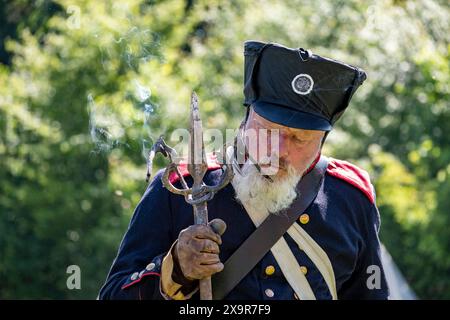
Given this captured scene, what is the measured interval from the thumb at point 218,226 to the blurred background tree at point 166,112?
352 cm

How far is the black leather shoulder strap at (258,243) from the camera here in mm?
4168

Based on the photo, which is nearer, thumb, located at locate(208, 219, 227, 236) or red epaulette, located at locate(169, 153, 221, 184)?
thumb, located at locate(208, 219, 227, 236)

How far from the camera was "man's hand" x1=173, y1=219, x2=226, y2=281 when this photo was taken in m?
3.86

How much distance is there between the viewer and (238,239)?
4.28 meters

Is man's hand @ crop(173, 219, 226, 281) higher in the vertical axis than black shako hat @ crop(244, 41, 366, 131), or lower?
lower

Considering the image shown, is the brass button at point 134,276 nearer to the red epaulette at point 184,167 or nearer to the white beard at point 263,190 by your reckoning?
the red epaulette at point 184,167

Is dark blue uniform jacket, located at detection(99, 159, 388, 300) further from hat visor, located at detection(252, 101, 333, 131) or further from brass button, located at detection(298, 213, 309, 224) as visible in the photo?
hat visor, located at detection(252, 101, 333, 131)

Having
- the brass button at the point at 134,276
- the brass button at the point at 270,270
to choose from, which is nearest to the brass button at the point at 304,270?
the brass button at the point at 270,270

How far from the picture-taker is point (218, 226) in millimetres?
3904

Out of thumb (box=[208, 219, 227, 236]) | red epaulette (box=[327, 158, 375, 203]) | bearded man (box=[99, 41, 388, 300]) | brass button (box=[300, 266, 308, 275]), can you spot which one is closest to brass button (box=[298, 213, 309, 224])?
bearded man (box=[99, 41, 388, 300])

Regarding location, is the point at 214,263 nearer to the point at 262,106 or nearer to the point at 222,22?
the point at 262,106

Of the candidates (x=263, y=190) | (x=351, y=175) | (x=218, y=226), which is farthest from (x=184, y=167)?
(x=351, y=175)

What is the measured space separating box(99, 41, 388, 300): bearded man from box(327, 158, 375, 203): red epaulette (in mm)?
137

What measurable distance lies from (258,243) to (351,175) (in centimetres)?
62
